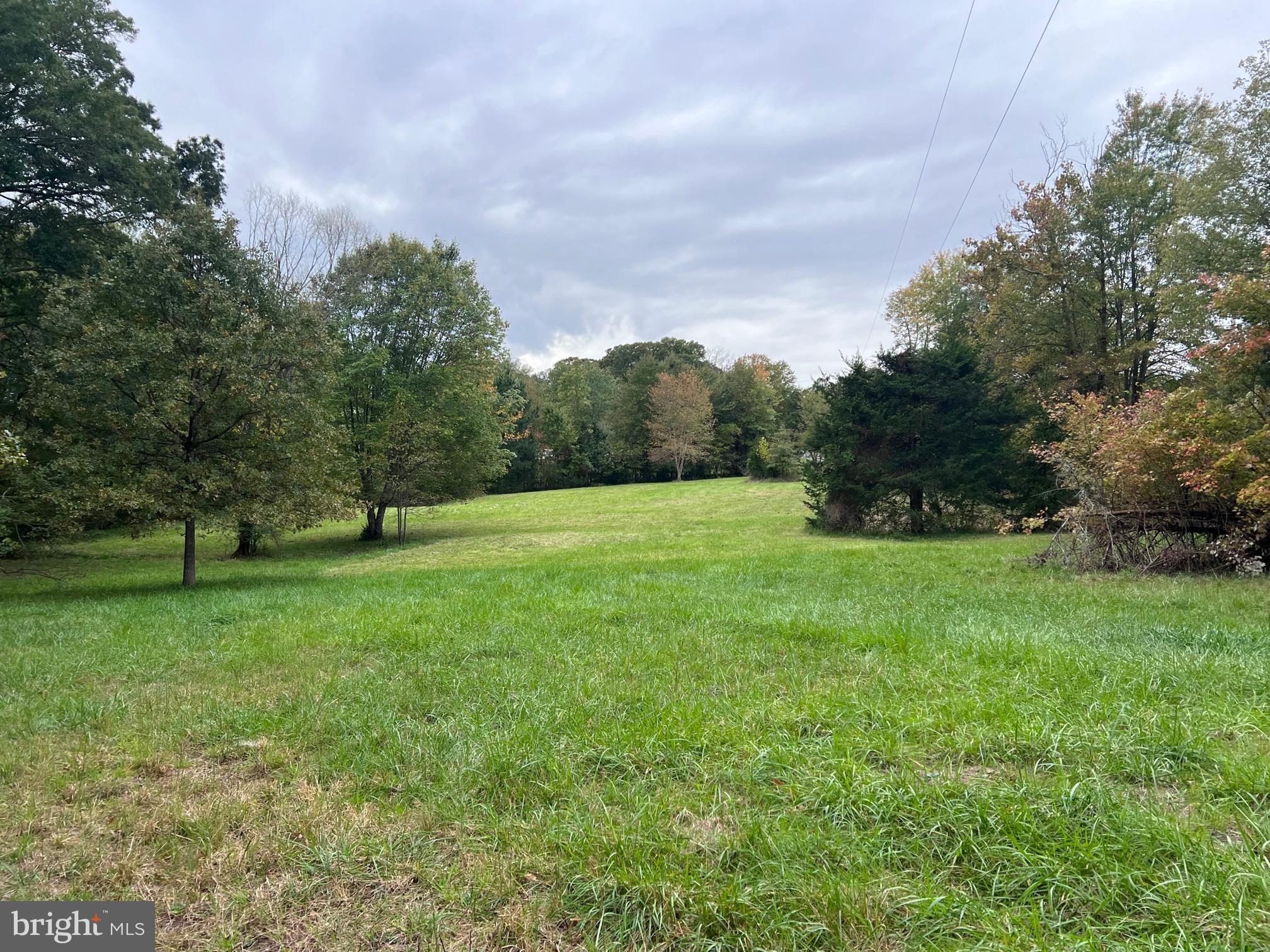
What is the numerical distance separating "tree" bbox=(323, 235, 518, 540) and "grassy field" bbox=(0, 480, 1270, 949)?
606 inches

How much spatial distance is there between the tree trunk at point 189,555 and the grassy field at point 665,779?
20.8 feet

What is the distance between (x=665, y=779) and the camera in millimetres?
2689

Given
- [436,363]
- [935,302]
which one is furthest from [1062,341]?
[436,363]

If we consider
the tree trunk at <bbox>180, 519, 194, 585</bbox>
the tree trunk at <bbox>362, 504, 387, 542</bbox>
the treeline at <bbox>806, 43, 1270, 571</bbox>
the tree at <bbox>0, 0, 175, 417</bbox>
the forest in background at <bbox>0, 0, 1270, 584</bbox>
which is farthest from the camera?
the tree trunk at <bbox>362, 504, 387, 542</bbox>

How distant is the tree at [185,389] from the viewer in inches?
411

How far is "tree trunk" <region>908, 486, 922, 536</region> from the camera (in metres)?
19.0

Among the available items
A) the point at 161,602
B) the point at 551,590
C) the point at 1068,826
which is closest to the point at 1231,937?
the point at 1068,826

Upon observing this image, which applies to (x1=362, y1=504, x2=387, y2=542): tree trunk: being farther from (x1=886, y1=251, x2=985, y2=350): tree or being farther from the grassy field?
(x1=886, y1=251, x2=985, y2=350): tree

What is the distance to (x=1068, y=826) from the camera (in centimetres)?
210

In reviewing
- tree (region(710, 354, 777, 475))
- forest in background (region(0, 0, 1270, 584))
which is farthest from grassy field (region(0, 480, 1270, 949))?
tree (region(710, 354, 777, 475))

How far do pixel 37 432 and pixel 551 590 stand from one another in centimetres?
1131

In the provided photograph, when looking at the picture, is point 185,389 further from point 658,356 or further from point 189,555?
point 658,356

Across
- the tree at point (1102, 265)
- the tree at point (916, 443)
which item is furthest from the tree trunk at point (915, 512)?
the tree at point (1102, 265)

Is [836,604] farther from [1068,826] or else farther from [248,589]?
[248,589]
